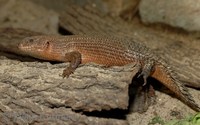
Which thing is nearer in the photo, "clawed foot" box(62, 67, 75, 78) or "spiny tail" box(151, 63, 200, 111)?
"clawed foot" box(62, 67, 75, 78)

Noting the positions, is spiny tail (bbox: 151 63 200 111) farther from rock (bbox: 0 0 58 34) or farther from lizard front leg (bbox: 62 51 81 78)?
rock (bbox: 0 0 58 34)

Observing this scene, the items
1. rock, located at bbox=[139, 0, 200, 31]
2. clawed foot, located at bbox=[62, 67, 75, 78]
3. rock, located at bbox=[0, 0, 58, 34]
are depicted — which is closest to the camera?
clawed foot, located at bbox=[62, 67, 75, 78]

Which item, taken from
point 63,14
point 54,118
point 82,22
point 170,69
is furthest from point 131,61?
point 63,14

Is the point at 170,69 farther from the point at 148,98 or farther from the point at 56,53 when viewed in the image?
the point at 56,53

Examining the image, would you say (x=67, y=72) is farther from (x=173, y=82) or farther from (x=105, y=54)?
(x=173, y=82)

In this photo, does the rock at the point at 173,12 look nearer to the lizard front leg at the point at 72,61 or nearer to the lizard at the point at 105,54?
the lizard at the point at 105,54

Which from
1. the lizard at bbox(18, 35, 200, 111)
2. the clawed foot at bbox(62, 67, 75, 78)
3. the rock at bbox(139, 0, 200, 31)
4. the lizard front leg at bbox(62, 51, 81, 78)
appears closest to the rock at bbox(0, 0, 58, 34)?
the rock at bbox(139, 0, 200, 31)
